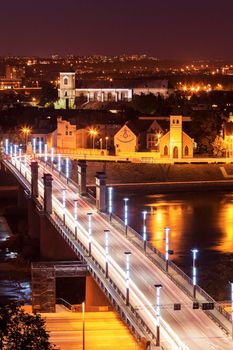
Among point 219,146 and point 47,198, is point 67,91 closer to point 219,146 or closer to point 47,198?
point 219,146

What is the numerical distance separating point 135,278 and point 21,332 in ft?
22.8

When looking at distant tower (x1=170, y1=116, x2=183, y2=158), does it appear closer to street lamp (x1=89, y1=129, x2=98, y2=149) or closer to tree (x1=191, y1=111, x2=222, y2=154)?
tree (x1=191, y1=111, x2=222, y2=154)

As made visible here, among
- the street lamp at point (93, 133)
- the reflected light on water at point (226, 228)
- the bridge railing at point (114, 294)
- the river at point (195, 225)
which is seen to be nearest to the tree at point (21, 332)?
the bridge railing at point (114, 294)

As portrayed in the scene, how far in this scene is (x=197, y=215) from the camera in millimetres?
35750

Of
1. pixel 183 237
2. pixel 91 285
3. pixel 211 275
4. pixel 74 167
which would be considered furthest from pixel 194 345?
pixel 74 167

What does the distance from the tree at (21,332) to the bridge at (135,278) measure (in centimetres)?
353

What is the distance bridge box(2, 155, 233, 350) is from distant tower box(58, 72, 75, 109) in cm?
3783

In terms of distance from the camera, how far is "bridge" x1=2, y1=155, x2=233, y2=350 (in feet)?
51.1

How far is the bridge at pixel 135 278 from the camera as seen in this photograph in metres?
15.6

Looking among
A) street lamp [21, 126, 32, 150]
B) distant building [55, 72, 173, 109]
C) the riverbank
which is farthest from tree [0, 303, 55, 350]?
distant building [55, 72, 173, 109]

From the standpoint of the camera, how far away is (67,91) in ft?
230

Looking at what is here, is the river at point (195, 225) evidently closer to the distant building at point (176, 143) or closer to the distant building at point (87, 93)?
the distant building at point (176, 143)

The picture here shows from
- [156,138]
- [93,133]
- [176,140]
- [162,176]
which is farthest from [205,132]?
[93,133]

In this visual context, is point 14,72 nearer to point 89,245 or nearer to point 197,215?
point 197,215
